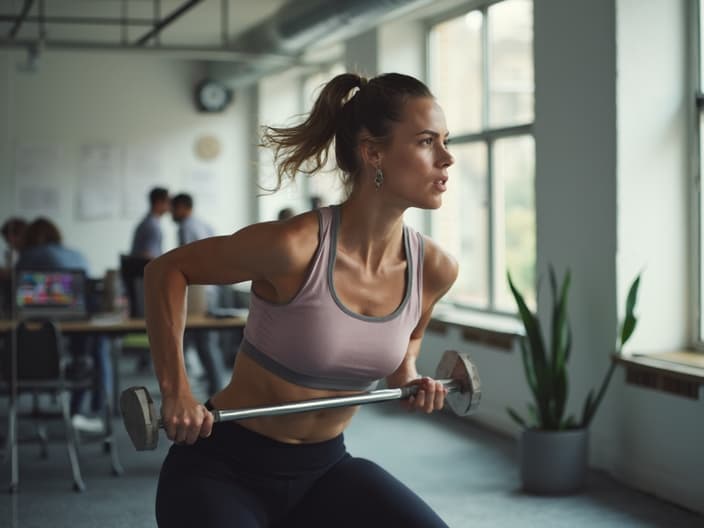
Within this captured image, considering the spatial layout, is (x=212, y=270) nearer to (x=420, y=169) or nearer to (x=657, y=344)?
(x=420, y=169)

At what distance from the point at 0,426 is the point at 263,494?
4213 millimetres

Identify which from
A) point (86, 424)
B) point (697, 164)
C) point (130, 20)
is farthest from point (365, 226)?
point (130, 20)

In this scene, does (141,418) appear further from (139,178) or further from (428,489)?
(139,178)

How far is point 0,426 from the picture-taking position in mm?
5527

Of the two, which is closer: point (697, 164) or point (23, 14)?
point (697, 164)

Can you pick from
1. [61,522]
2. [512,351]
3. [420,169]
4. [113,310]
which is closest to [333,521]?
Answer: [420,169]

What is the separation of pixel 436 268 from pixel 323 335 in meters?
0.33

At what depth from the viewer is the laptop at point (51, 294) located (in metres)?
5.12

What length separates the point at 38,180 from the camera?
8961 millimetres

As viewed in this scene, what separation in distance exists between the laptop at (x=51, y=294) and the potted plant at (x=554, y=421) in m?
2.40

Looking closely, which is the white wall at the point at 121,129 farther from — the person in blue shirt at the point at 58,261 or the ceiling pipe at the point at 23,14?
the person in blue shirt at the point at 58,261

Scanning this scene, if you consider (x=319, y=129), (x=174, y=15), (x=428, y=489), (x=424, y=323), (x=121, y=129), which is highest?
(x=174, y=15)

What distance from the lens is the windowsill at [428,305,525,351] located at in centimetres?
519

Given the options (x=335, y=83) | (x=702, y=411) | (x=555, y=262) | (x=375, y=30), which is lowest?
(x=702, y=411)
